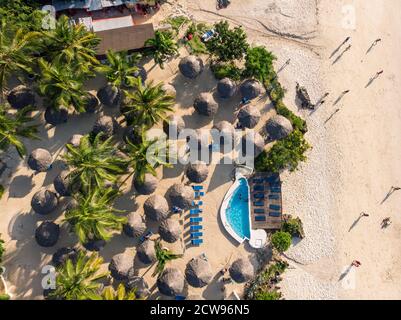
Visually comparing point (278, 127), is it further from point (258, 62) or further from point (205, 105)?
A: point (205, 105)

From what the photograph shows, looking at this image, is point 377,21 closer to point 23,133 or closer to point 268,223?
point 268,223

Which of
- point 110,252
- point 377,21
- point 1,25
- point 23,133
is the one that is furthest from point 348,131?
point 1,25

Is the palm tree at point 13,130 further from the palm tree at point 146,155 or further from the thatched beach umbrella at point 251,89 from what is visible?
the thatched beach umbrella at point 251,89

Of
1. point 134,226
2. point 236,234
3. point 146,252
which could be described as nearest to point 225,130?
point 236,234

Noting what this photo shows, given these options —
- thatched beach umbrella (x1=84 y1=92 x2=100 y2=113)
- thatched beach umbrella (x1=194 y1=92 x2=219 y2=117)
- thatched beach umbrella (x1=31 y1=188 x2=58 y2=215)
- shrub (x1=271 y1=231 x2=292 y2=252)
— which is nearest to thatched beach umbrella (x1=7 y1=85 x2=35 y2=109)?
thatched beach umbrella (x1=84 y1=92 x2=100 y2=113)

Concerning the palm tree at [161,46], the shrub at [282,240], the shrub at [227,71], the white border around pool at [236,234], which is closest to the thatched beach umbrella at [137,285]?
the white border around pool at [236,234]
